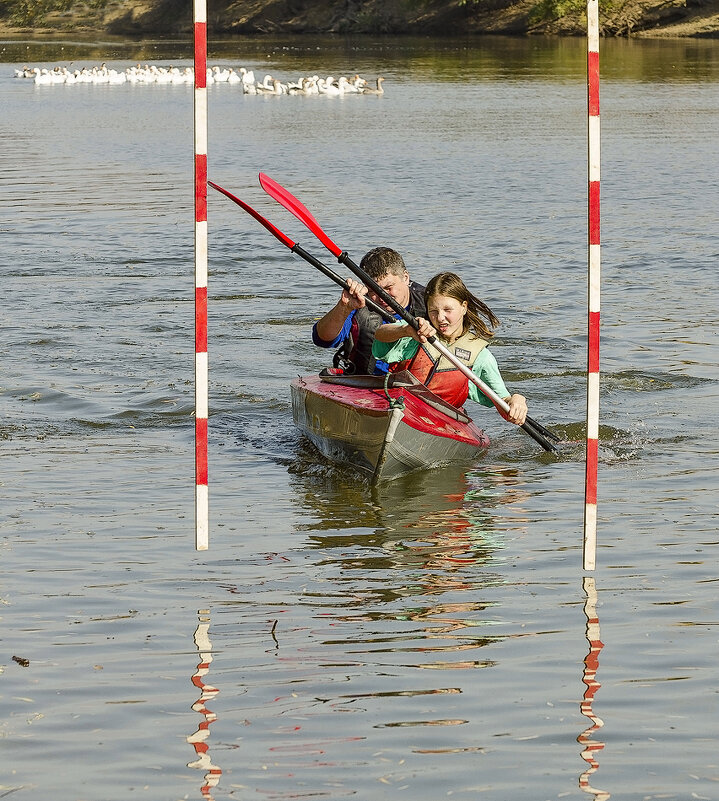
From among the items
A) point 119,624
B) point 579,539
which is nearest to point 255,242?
point 579,539

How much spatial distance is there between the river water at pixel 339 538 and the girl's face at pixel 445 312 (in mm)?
843

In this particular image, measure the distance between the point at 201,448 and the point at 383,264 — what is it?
1.92m

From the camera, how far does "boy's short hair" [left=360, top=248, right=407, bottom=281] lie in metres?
6.81

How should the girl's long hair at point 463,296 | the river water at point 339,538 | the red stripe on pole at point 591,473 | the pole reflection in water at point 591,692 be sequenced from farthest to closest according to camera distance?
the girl's long hair at point 463,296, the red stripe on pole at point 591,473, the river water at point 339,538, the pole reflection in water at point 591,692

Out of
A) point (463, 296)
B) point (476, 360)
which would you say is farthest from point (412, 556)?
point (463, 296)

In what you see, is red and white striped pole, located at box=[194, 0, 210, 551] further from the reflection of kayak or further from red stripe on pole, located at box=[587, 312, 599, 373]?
the reflection of kayak

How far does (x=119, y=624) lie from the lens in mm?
4574

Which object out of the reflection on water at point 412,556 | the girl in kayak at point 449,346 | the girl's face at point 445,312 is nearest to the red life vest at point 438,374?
the girl in kayak at point 449,346

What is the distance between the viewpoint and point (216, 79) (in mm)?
38281

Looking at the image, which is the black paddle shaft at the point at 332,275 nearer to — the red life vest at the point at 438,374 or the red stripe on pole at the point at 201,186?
the red life vest at the point at 438,374

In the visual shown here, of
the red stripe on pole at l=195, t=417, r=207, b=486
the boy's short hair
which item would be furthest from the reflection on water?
the boy's short hair

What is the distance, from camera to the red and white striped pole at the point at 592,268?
491 cm

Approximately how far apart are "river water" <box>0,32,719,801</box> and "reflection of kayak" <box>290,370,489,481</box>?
13 centimetres

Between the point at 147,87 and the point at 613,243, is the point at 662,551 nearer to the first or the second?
the point at 613,243
